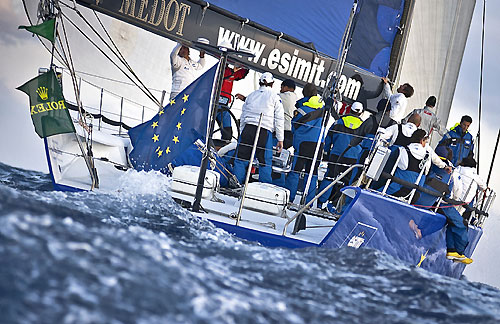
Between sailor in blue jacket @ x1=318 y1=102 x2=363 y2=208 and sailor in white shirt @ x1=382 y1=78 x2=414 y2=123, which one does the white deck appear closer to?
sailor in blue jacket @ x1=318 y1=102 x2=363 y2=208

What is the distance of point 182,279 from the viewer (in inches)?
62.7

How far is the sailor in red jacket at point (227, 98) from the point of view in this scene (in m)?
4.92

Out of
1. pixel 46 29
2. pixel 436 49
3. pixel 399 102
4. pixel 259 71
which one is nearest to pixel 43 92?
pixel 46 29

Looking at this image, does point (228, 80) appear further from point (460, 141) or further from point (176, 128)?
point (460, 141)

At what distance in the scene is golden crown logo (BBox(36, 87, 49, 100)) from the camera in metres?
3.58

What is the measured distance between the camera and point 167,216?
292 centimetres

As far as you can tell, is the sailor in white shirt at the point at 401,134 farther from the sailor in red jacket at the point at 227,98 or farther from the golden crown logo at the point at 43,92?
the golden crown logo at the point at 43,92

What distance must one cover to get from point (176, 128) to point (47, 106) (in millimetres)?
824

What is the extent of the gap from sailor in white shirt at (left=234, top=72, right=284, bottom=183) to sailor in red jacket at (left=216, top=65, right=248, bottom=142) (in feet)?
2.02

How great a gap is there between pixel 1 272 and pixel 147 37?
15.5ft

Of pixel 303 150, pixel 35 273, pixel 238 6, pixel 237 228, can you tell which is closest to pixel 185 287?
pixel 35 273

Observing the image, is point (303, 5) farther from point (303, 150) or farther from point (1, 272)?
point (1, 272)

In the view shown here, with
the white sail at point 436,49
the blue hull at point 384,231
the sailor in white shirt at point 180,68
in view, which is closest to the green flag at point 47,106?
the blue hull at point 384,231

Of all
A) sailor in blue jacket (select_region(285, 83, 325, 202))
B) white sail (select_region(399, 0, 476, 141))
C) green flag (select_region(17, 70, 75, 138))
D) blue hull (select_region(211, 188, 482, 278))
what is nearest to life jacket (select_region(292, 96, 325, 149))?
sailor in blue jacket (select_region(285, 83, 325, 202))
